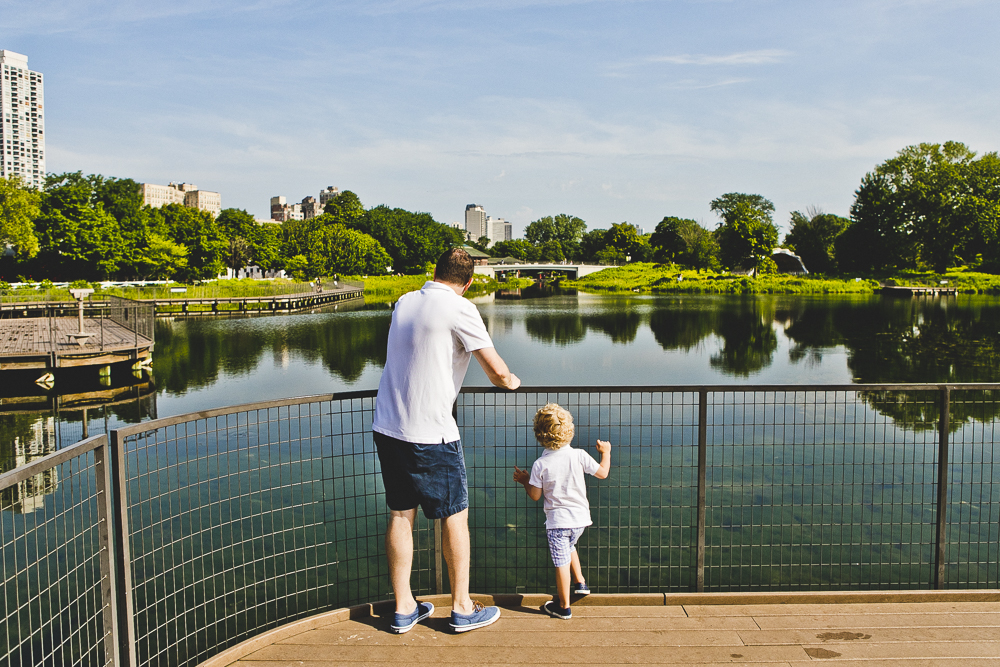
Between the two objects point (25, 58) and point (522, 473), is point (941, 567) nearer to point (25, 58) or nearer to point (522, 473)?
point (522, 473)

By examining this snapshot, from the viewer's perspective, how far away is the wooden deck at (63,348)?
19.5m

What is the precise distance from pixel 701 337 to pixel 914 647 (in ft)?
102

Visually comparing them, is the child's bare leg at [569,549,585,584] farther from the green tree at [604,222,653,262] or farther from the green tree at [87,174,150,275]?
the green tree at [604,222,653,262]

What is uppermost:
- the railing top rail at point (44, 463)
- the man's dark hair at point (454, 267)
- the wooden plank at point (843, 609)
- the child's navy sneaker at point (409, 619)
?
the man's dark hair at point (454, 267)

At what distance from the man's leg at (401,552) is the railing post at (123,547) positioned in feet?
3.62

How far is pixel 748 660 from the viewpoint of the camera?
3.23 metres

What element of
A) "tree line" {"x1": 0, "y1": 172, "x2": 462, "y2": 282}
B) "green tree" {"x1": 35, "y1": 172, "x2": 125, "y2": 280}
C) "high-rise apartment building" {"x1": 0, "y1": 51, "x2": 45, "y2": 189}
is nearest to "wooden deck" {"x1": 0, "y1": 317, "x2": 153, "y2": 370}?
"tree line" {"x1": 0, "y1": 172, "x2": 462, "y2": 282}

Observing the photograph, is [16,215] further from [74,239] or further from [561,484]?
[561,484]

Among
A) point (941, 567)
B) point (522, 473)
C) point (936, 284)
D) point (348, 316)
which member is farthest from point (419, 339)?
point (936, 284)

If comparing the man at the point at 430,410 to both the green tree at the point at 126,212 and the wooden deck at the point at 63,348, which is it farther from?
the green tree at the point at 126,212

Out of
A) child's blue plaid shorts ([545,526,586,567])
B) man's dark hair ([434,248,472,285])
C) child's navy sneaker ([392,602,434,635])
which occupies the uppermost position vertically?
man's dark hair ([434,248,472,285])

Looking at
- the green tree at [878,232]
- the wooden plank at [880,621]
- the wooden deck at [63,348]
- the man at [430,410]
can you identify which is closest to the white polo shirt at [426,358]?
the man at [430,410]

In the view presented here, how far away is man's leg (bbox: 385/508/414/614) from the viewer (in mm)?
3406

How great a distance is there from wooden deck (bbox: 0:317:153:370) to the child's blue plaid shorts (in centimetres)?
1994
